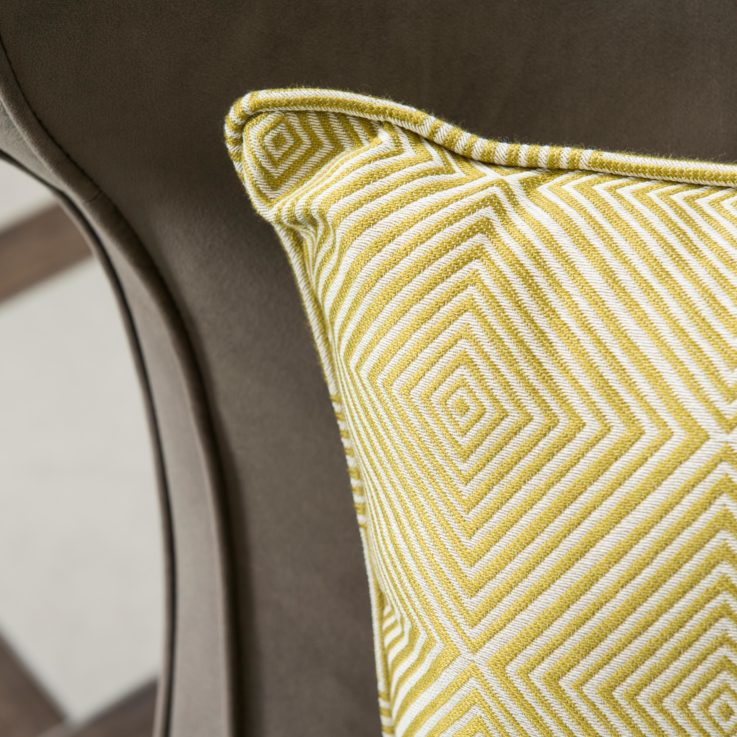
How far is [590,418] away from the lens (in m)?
0.25

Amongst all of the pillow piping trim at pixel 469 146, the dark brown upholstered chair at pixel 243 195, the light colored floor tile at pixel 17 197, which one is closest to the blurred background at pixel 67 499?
the light colored floor tile at pixel 17 197

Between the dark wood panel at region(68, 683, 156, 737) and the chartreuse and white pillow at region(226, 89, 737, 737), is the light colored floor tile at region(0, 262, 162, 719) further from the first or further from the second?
the chartreuse and white pillow at region(226, 89, 737, 737)

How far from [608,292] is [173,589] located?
0.29 m

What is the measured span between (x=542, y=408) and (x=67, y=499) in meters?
0.72

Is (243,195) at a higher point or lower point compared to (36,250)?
lower

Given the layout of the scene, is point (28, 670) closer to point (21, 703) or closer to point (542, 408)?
point (21, 703)

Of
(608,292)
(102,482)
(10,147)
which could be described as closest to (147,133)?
(10,147)

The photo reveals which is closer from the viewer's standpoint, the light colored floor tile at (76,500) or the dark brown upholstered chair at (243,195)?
the dark brown upholstered chair at (243,195)

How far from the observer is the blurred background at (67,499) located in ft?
2.81

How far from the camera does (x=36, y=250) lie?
0.86 m

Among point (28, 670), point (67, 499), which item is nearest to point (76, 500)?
point (67, 499)

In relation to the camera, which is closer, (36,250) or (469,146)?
(469,146)

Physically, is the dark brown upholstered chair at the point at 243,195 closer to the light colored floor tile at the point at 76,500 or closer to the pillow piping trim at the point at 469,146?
the pillow piping trim at the point at 469,146

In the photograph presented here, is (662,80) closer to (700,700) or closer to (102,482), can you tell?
(700,700)
